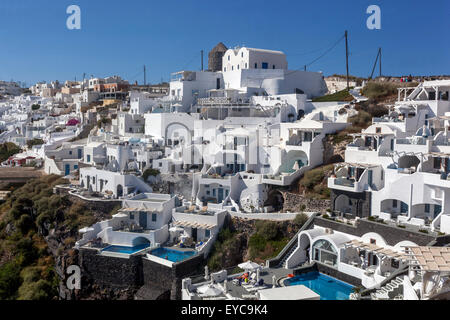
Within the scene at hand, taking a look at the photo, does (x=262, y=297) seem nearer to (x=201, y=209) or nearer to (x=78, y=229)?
(x=201, y=209)

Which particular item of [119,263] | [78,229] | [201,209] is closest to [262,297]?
[119,263]

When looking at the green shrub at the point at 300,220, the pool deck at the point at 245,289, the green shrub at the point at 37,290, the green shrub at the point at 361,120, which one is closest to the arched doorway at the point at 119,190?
the green shrub at the point at 37,290

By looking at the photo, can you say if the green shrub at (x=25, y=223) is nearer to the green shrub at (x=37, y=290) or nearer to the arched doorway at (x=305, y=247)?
the green shrub at (x=37, y=290)

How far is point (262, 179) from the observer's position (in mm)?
26250

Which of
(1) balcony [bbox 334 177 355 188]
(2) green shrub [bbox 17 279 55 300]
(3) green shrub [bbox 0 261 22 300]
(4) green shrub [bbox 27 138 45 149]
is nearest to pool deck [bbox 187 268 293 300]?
(1) balcony [bbox 334 177 355 188]

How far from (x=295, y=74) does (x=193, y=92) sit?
33.6 ft

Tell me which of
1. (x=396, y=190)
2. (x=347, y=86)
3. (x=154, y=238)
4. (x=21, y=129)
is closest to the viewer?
(x=396, y=190)

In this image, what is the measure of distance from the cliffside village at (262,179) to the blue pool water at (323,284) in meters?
0.13

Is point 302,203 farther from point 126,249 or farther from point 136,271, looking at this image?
point 126,249

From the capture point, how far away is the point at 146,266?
22109mm

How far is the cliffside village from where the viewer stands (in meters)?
17.7

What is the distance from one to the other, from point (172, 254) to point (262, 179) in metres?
7.31

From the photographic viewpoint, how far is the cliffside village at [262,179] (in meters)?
17.7
